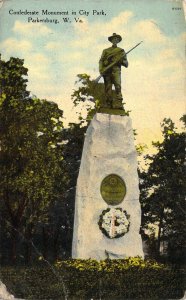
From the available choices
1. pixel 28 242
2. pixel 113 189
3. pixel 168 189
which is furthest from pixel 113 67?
pixel 28 242

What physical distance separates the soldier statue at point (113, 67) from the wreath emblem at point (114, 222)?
7.76ft

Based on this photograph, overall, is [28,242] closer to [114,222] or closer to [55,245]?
[55,245]

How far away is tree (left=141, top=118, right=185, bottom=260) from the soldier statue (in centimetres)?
532

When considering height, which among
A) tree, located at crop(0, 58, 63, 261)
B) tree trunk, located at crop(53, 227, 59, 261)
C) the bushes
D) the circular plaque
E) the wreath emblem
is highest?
tree, located at crop(0, 58, 63, 261)

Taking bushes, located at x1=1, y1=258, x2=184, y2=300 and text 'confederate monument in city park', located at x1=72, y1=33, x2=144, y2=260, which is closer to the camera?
bushes, located at x1=1, y1=258, x2=184, y2=300

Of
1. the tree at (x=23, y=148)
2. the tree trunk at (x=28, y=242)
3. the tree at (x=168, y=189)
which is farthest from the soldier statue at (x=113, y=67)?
the tree trunk at (x=28, y=242)

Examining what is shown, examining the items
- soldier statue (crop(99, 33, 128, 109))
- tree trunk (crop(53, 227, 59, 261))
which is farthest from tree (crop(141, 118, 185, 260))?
soldier statue (crop(99, 33, 128, 109))

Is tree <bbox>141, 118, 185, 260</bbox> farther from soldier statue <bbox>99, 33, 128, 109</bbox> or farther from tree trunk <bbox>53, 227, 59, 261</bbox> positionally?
soldier statue <bbox>99, 33, 128, 109</bbox>

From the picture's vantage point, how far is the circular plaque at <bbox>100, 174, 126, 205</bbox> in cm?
1256

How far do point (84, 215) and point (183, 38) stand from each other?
4.39 metres

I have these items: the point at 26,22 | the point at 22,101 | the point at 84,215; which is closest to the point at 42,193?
the point at 22,101

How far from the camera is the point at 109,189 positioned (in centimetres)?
1259

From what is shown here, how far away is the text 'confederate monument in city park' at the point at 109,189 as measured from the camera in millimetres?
12500

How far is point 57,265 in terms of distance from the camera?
41.2 ft
